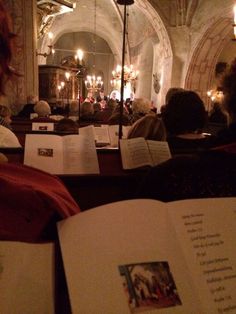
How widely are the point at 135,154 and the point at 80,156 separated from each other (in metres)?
0.39

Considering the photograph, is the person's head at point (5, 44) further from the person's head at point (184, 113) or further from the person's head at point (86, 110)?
the person's head at point (86, 110)

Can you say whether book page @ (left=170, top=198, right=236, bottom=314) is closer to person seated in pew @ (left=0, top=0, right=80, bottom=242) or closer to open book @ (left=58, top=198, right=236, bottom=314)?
open book @ (left=58, top=198, right=236, bottom=314)

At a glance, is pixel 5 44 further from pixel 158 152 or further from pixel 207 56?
pixel 207 56

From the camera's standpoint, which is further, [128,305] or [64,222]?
[64,222]

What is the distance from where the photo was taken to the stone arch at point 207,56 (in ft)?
38.1

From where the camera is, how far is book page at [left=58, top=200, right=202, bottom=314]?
0.70 meters

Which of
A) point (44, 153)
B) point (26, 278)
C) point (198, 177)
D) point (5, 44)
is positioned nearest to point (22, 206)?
point (26, 278)

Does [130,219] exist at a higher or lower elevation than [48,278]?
higher

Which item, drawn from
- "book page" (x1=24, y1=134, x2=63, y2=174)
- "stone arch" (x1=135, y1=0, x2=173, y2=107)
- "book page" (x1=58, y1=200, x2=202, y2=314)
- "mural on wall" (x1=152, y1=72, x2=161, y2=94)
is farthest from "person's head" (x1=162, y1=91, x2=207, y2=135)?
"mural on wall" (x1=152, y1=72, x2=161, y2=94)

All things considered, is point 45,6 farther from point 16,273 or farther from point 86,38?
point 86,38

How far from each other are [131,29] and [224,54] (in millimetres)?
6596

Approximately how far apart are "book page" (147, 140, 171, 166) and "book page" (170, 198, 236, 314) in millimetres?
1332

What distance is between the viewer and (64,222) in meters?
0.84

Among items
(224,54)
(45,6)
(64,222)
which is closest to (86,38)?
(224,54)
